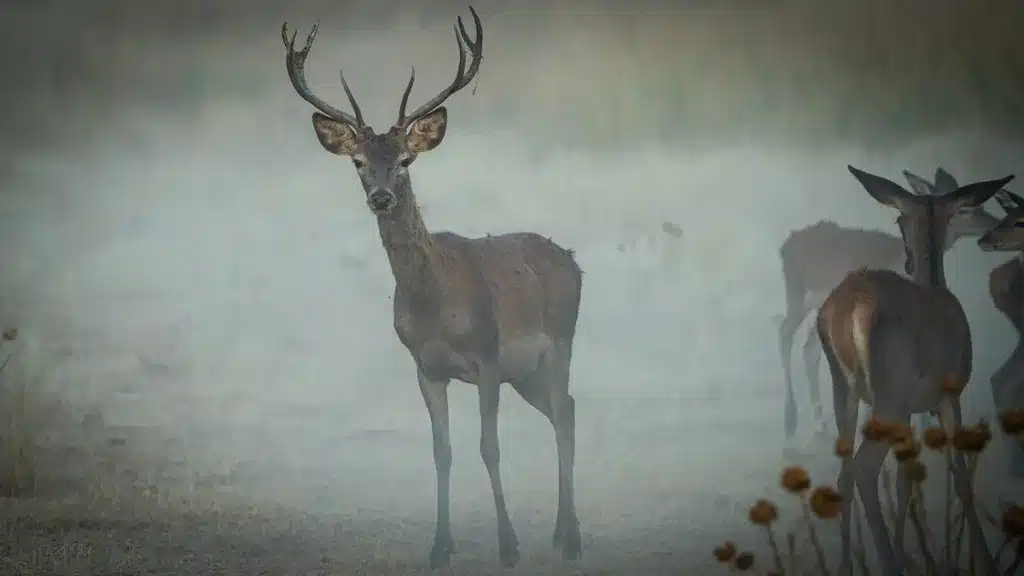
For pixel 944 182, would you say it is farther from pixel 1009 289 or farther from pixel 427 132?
pixel 427 132

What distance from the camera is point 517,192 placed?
455 centimetres

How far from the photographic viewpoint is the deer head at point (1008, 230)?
15.0 ft

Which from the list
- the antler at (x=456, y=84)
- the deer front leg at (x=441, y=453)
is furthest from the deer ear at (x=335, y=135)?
the deer front leg at (x=441, y=453)

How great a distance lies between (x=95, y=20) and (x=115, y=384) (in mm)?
1444

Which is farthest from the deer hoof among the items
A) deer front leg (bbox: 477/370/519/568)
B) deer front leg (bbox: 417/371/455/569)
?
deer front leg (bbox: 417/371/455/569)

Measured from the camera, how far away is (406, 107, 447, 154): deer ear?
437cm

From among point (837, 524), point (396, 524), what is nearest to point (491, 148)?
point (396, 524)

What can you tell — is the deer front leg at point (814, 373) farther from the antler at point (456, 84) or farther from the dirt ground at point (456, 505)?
the antler at point (456, 84)

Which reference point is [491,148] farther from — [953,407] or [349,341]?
[953,407]

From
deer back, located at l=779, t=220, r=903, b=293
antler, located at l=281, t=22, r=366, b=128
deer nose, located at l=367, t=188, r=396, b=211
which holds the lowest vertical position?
deer back, located at l=779, t=220, r=903, b=293

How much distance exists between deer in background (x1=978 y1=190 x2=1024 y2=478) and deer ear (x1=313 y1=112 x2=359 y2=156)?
2.48m

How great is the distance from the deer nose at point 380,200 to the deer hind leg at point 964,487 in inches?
A: 77.8

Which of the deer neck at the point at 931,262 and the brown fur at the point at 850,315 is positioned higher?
the deer neck at the point at 931,262

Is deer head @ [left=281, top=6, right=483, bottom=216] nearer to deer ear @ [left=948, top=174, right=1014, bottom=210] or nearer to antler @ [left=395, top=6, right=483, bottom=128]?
antler @ [left=395, top=6, right=483, bottom=128]
